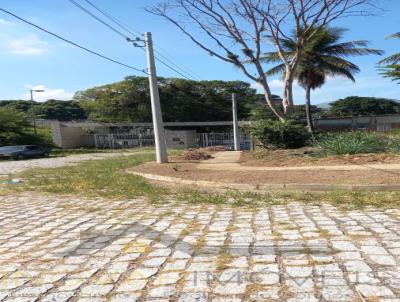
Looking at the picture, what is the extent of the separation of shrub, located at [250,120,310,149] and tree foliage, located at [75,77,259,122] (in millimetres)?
30458

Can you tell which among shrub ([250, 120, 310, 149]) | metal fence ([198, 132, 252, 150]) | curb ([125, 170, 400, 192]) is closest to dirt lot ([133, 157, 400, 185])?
curb ([125, 170, 400, 192])

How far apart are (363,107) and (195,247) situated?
72.0 m

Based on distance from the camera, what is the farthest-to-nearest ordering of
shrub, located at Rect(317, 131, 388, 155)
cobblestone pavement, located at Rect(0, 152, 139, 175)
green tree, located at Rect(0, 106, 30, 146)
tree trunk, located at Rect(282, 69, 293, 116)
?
green tree, located at Rect(0, 106, 30, 146), tree trunk, located at Rect(282, 69, 293, 116), cobblestone pavement, located at Rect(0, 152, 139, 175), shrub, located at Rect(317, 131, 388, 155)

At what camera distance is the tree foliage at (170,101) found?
163 ft

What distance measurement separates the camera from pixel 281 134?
19.3m

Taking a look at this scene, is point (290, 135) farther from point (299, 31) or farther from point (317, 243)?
point (317, 243)

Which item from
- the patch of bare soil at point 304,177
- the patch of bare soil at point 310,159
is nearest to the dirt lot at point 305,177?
the patch of bare soil at point 304,177

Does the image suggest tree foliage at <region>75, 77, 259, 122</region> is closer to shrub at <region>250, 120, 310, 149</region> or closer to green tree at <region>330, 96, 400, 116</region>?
green tree at <region>330, 96, 400, 116</region>

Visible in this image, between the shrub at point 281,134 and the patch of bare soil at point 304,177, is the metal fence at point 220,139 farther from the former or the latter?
the patch of bare soil at point 304,177

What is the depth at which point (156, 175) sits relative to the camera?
42.4ft

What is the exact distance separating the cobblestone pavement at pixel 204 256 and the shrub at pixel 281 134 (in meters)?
12.4

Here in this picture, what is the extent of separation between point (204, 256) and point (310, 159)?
10.8 m

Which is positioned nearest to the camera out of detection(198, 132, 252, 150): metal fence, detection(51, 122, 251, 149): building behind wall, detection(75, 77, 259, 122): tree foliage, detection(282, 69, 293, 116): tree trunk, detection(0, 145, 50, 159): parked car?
detection(282, 69, 293, 116): tree trunk

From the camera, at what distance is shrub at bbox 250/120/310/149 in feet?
63.5
